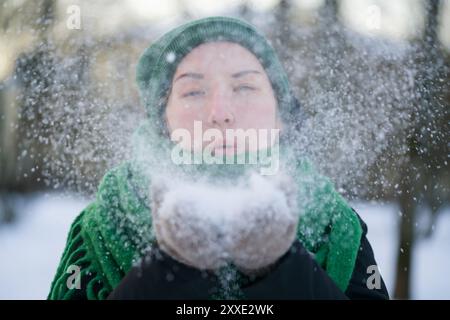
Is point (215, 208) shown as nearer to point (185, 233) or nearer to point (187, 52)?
point (185, 233)

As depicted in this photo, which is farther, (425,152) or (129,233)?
(425,152)

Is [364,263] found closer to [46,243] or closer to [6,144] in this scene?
[46,243]

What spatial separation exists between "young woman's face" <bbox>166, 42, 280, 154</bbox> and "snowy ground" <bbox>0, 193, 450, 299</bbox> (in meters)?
0.39

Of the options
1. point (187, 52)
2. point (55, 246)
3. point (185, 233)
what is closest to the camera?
point (185, 233)

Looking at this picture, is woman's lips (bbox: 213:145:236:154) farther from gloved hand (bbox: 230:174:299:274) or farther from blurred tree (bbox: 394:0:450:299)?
blurred tree (bbox: 394:0:450:299)

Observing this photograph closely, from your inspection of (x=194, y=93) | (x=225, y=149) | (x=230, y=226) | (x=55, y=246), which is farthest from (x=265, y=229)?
(x=55, y=246)

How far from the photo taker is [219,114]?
861mm

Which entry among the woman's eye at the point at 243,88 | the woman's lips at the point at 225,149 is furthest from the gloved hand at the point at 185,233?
the woman's eye at the point at 243,88

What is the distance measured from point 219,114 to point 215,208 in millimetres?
162

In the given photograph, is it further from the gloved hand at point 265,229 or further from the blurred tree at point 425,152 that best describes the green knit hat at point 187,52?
the blurred tree at point 425,152

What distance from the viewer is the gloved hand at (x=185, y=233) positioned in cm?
77

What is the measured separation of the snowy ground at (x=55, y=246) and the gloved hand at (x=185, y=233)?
0.37m

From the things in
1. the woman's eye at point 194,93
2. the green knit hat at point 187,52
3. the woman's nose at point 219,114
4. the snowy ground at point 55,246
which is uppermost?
the green knit hat at point 187,52

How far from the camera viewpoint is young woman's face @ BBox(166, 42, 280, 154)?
2.84ft
